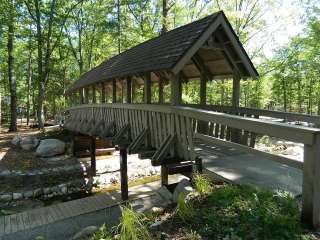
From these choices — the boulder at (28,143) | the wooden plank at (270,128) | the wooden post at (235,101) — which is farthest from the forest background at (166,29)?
the wooden plank at (270,128)

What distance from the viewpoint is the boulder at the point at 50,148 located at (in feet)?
45.6

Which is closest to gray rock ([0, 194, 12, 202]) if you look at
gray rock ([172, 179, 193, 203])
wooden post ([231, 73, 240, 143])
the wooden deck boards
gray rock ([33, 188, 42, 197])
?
gray rock ([33, 188, 42, 197])

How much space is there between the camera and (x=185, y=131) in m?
5.68

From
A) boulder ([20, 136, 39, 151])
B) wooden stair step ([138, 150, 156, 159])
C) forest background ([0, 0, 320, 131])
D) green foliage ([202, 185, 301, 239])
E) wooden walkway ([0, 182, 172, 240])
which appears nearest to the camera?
green foliage ([202, 185, 301, 239])

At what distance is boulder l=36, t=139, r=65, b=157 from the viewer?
13894 mm

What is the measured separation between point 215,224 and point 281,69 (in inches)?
941

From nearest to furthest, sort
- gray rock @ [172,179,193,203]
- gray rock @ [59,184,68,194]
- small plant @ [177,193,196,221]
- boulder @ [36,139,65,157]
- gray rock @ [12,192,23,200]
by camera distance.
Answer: small plant @ [177,193,196,221] < gray rock @ [172,179,193,203] < gray rock @ [12,192,23,200] < gray rock @ [59,184,68,194] < boulder @ [36,139,65,157]

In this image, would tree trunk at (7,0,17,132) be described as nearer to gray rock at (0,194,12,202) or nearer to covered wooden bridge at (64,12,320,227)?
gray rock at (0,194,12,202)

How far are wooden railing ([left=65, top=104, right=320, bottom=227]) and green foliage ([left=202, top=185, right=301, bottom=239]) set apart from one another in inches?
11.3

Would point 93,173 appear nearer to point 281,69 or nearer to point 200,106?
point 200,106

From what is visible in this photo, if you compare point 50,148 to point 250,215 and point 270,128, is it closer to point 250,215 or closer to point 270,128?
point 250,215

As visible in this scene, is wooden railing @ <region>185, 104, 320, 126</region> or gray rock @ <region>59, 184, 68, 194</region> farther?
gray rock @ <region>59, 184, 68, 194</region>

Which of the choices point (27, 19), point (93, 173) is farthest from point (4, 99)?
point (93, 173)

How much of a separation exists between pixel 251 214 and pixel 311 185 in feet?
2.52
